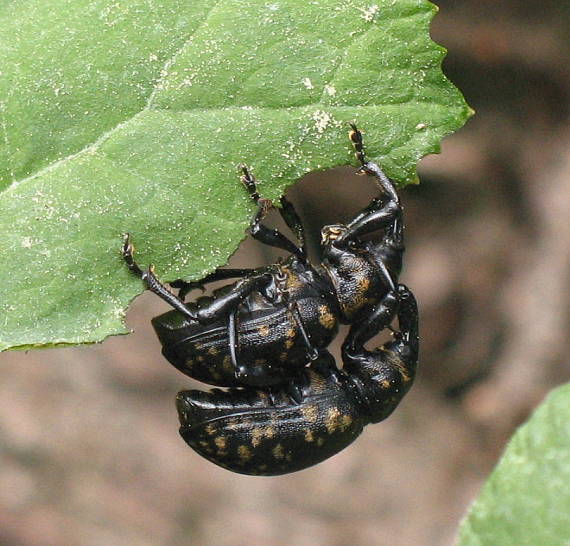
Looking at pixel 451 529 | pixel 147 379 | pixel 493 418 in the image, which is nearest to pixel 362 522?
pixel 451 529

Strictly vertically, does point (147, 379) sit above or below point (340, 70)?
below

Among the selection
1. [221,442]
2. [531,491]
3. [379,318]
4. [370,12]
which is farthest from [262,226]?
[531,491]

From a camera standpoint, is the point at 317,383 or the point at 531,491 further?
the point at 317,383

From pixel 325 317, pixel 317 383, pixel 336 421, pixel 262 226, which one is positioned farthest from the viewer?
pixel 317 383

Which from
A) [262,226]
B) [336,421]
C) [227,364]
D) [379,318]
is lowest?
[336,421]

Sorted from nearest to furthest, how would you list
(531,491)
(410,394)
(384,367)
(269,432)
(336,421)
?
(531,491), (269,432), (336,421), (384,367), (410,394)

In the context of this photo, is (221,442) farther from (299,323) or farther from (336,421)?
(299,323)

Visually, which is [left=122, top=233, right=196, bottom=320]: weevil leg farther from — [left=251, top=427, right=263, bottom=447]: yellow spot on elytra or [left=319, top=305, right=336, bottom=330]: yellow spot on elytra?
[left=251, top=427, right=263, bottom=447]: yellow spot on elytra

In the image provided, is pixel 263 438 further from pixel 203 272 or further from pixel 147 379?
pixel 147 379
